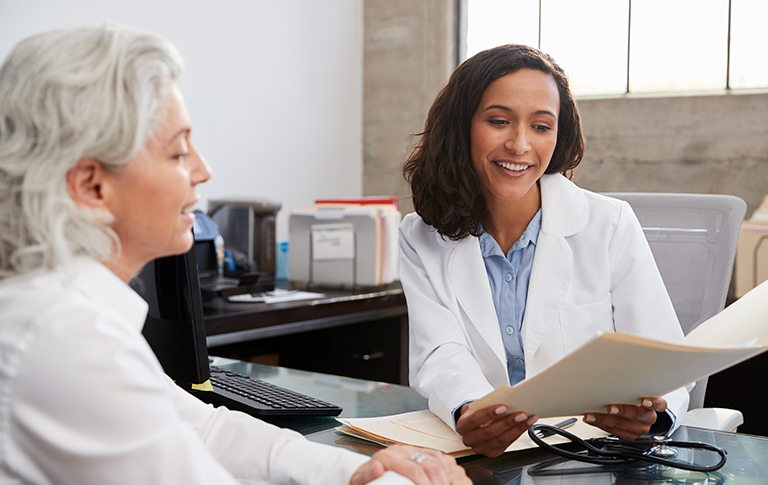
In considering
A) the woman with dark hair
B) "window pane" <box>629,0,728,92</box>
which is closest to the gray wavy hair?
the woman with dark hair

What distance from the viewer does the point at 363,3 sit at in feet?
15.4

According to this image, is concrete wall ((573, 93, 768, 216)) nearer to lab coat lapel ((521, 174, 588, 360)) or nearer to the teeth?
lab coat lapel ((521, 174, 588, 360))

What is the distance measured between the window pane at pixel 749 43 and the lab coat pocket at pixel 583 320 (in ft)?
9.38

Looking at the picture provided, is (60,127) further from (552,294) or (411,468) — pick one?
(552,294)

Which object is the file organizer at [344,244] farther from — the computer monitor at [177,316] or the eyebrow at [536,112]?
the computer monitor at [177,316]

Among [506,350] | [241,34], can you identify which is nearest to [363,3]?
[241,34]

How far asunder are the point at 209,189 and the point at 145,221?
306cm

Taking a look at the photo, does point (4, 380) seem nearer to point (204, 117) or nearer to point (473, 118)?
point (473, 118)

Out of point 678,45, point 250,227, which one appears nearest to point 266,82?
point 250,227

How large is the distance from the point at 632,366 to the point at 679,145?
336 cm

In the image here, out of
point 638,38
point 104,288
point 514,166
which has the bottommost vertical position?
point 104,288

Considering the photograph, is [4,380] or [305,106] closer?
[4,380]

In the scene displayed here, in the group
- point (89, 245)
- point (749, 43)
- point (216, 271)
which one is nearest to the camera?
point (89, 245)

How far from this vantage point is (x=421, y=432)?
1.14 meters
